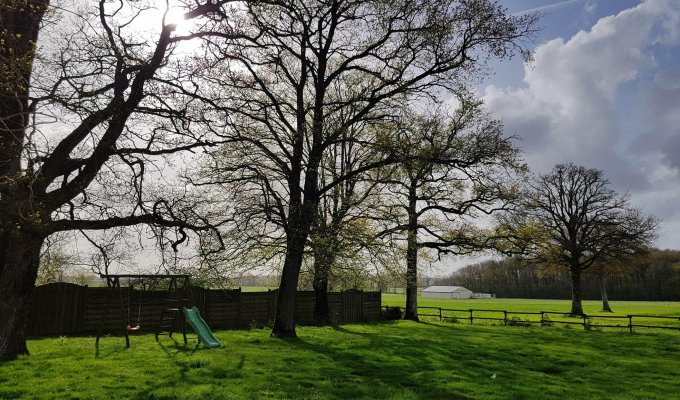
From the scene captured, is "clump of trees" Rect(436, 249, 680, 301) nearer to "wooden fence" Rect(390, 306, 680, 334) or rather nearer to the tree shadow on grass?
"wooden fence" Rect(390, 306, 680, 334)

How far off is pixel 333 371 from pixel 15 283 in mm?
8018

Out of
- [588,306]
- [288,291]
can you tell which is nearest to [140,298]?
[288,291]

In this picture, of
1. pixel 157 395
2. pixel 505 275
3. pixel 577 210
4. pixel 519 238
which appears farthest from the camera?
pixel 505 275

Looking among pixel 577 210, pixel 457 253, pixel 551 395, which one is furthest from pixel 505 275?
pixel 551 395

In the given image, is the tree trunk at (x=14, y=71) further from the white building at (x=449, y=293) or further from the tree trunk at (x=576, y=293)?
the white building at (x=449, y=293)

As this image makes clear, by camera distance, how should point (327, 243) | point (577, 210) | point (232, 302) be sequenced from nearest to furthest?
point (327, 243)
point (232, 302)
point (577, 210)

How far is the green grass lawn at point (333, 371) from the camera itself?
27.6 feet

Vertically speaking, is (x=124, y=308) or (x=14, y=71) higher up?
(x=14, y=71)

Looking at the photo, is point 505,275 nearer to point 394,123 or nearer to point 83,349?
point 394,123

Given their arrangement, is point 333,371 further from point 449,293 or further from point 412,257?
→ point 449,293

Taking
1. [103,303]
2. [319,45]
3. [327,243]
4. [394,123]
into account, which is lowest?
[103,303]

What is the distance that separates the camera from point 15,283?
1102 centimetres

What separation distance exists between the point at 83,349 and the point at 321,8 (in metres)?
13.9

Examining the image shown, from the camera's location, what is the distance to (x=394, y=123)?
18500mm
